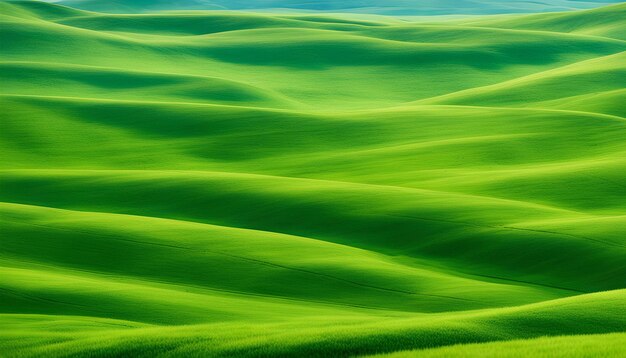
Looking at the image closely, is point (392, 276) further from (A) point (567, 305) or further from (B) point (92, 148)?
(B) point (92, 148)

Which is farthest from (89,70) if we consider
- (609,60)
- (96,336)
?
(96,336)

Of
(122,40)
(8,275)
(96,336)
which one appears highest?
(96,336)

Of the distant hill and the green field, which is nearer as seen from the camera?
the green field

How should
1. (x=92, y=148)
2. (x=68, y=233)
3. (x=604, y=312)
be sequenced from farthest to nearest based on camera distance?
(x=92, y=148)
(x=68, y=233)
(x=604, y=312)

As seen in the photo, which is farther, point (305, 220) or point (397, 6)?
point (397, 6)

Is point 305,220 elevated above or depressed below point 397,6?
above

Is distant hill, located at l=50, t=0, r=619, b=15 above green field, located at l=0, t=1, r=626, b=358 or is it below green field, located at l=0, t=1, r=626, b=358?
below

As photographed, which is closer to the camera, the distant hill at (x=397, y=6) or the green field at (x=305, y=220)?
the green field at (x=305, y=220)

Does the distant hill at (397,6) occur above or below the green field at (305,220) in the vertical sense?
below
